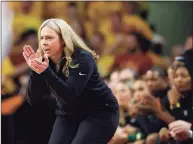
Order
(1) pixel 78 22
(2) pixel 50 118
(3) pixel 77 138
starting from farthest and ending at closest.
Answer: (1) pixel 78 22 < (2) pixel 50 118 < (3) pixel 77 138

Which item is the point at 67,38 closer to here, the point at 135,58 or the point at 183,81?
the point at 135,58

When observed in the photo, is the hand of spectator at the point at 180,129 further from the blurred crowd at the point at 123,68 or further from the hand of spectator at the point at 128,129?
the hand of spectator at the point at 128,129

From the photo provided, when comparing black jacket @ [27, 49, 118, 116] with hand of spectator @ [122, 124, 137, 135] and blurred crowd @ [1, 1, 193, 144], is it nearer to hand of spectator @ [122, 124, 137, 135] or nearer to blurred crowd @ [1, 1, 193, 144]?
blurred crowd @ [1, 1, 193, 144]

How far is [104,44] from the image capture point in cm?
244

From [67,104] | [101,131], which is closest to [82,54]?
[67,104]

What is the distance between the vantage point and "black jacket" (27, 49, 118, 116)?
4.88 feet

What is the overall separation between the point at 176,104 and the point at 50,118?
0.72 meters

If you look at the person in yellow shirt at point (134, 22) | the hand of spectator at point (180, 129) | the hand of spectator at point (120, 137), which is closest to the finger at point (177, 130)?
the hand of spectator at point (180, 129)

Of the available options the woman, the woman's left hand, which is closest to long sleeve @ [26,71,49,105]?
the woman

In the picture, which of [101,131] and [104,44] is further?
[104,44]

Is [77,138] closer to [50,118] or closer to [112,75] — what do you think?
[50,118]

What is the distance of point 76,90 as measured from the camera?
4.97 ft

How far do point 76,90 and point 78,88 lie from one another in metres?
0.01

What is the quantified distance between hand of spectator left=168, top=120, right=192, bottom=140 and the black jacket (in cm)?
81
